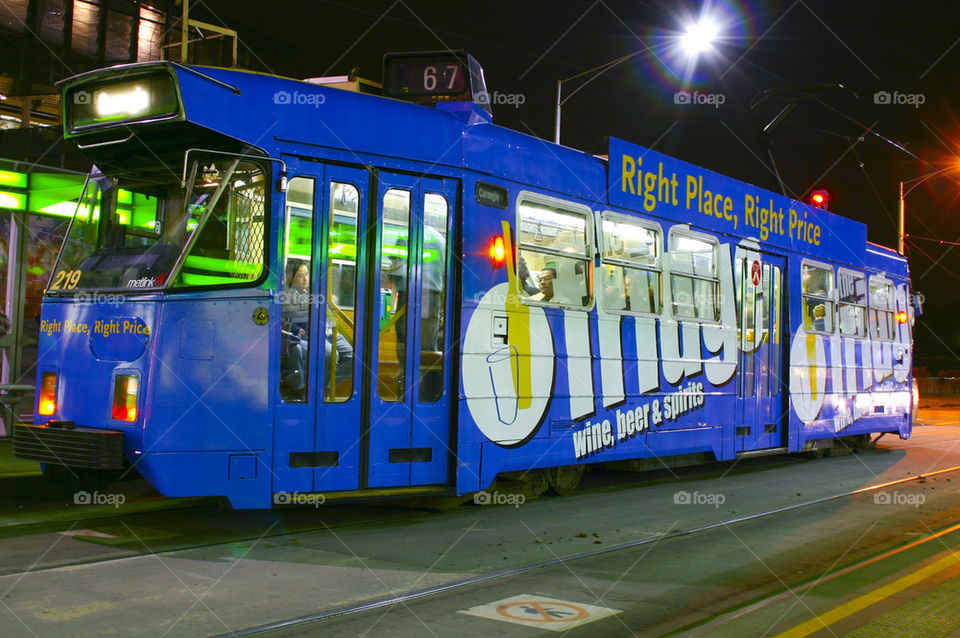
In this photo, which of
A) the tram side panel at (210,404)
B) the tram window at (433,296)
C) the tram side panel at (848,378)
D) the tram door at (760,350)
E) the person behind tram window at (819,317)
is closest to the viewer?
the tram side panel at (210,404)

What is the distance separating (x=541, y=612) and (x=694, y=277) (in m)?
6.54

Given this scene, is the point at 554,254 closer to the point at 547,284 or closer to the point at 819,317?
the point at 547,284

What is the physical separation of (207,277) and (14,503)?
3416mm

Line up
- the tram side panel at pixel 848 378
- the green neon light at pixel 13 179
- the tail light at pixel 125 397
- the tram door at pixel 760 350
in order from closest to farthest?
the tail light at pixel 125 397, the tram door at pixel 760 350, the green neon light at pixel 13 179, the tram side panel at pixel 848 378

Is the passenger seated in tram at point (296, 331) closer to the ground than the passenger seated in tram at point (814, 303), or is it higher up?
closer to the ground

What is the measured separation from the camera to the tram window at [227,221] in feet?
23.1

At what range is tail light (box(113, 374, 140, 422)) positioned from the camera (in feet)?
22.6

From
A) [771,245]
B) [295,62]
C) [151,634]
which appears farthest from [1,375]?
[295,62]

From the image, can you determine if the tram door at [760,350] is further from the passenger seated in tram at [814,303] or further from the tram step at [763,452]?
the passenger seated in tram at [814,303]

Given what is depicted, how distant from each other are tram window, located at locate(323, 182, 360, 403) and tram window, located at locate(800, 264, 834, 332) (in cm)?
841

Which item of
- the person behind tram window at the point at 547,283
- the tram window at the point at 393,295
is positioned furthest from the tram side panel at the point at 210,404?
the person behind tram window at the point at 547,283

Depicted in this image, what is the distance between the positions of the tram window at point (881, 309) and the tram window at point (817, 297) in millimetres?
1807

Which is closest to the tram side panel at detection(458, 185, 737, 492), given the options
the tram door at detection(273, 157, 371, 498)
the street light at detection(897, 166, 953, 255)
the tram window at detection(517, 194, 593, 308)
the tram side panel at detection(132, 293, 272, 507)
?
the tram window at detection(517, 194, 593, 308)

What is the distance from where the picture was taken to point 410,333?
7867mm
